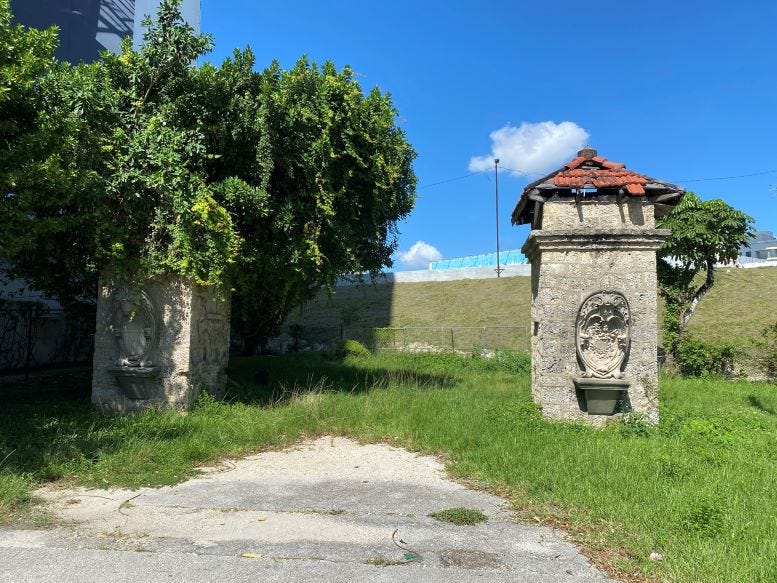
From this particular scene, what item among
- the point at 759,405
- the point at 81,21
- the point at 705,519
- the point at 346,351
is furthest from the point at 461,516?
the point at 81,21

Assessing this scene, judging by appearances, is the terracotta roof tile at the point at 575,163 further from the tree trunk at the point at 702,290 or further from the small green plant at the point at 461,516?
the tree trunk at the point at 702,290

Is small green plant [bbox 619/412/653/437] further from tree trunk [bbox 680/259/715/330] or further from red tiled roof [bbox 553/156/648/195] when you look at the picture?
tree trunk [bbox 680/259/715/330]

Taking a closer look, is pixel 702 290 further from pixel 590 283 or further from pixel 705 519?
pixel 705 519

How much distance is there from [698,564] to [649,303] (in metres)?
4.87

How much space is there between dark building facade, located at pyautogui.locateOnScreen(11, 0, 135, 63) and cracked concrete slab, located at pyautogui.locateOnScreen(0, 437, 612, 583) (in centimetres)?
1632

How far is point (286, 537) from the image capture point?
4.07 metres

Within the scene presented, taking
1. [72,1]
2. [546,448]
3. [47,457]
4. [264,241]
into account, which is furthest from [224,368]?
[72,1]

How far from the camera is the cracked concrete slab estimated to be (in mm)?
3457

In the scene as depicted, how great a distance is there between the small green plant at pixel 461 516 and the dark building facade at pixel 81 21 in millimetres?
17918

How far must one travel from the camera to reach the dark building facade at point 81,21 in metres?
16.4

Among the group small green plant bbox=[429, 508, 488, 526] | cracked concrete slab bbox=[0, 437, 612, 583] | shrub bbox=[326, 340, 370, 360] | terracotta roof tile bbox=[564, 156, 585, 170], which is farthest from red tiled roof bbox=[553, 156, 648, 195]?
shrub bbox=[326, 340, 370, 360]

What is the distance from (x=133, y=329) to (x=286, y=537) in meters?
5.62

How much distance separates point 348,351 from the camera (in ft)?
63.9

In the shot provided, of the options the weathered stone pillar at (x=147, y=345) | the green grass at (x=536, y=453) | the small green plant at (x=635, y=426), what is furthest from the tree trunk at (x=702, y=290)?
the weathered stone pillar at (x=147, y=345)
